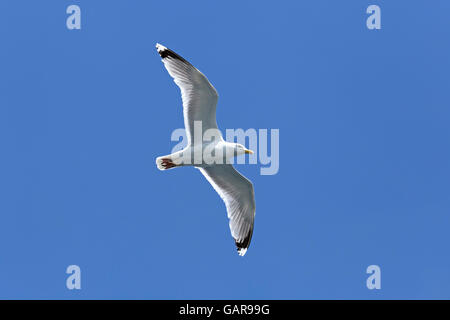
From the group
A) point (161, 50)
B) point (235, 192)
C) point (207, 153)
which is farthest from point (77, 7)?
point (235, 192)

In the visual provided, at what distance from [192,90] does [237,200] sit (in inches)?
77.8

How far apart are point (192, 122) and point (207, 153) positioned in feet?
1.70

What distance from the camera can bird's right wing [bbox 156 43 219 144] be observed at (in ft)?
33.0

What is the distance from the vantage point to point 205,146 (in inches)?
406

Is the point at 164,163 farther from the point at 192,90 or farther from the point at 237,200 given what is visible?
the point at 237,200

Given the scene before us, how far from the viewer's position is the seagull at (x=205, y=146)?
33.2 ft

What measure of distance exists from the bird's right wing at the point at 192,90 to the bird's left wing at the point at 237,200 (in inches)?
36.2

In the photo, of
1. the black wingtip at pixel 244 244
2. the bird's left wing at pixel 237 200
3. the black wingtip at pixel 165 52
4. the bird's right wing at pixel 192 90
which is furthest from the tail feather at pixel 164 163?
the black wingtip at pixel 244 244

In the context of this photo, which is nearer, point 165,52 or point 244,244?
point 165,52

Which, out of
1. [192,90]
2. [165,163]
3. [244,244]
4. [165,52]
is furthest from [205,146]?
[244,244]

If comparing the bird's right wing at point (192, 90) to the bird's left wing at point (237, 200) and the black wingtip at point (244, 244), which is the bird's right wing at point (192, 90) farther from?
Result: the black wingtip at point (244, 244)

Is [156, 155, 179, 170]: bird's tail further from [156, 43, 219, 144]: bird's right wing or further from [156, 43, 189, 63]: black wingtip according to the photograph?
[156, 43, 189, 63]: black wingtip

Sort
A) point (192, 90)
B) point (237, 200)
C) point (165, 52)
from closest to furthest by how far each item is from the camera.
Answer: point (192, 90) → point (165, 52) → point (237, 200)
